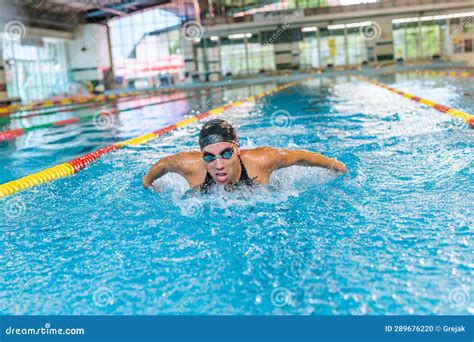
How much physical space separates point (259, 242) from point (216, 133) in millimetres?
868

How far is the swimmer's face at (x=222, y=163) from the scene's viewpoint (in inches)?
129

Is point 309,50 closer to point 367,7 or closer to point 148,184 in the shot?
point 367,7

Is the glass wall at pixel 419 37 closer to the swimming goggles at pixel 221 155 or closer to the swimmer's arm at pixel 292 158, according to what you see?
the swimmer's arm at pixel 292 158

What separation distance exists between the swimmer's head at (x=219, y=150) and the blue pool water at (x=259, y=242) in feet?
0.71

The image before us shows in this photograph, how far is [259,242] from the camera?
2.73 metres

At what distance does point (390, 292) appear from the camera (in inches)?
80.3

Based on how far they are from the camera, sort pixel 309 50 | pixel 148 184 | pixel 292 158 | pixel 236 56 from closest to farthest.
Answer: pixel 292 158
pixel 148 184
pixel 309 50
pixel 236 56

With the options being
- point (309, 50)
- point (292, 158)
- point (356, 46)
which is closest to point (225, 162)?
point (292, 158)

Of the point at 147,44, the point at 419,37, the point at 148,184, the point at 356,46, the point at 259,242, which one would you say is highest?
the point at 147,44

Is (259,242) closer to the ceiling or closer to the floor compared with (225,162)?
closer to the floor

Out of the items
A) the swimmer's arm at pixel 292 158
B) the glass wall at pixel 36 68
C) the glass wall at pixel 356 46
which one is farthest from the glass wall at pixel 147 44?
the swimmer's arm at pixel 292 158

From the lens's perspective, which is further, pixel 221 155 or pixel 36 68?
pixel 36 68

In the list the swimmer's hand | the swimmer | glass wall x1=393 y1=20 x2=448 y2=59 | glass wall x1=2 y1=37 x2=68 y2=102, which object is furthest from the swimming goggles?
glass wall x1=393 y1=20 x2=448 y2=59
